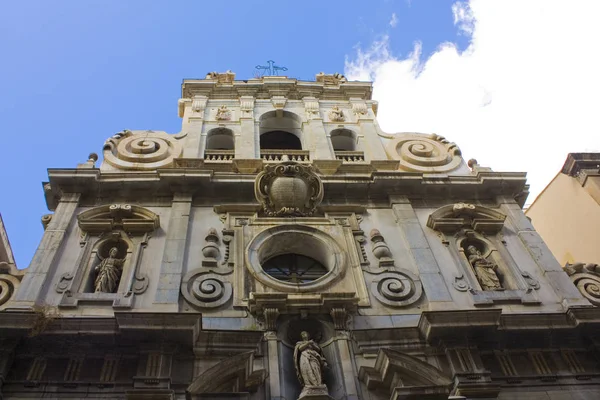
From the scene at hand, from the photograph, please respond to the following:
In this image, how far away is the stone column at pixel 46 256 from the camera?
35.4 feet

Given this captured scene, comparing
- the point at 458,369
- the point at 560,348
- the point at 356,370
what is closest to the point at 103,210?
the point at 356,370

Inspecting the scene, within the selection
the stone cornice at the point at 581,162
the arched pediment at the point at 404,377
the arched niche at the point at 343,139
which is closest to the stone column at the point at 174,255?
the arched pediment at the point at 404,377

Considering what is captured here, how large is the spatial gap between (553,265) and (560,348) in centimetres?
246

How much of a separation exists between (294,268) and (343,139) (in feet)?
22.0

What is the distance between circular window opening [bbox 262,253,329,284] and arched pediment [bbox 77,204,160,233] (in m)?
2.80

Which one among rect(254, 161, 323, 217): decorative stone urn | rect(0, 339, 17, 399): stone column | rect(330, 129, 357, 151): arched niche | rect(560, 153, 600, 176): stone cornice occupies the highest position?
rect(330, 129, 357, 151): arched niche

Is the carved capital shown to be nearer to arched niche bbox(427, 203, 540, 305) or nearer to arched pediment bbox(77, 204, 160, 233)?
arched pediment bbox(77, 204, 160, 233)

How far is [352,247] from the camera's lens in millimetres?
12594

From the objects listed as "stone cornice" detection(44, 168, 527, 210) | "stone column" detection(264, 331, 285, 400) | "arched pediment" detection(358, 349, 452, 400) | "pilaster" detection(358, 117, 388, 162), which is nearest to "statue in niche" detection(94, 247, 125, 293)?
"stone cornice" detection(44, 168, 527, 210)

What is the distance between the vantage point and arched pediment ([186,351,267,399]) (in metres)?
9.22

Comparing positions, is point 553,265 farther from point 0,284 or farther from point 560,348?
point 0,284

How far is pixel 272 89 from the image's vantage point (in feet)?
64.5

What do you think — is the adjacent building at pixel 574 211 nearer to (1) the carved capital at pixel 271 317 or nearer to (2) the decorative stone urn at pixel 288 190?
(2) the decorative stone urn at pixel 288 190

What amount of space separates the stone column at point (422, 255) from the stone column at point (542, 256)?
2.36m
